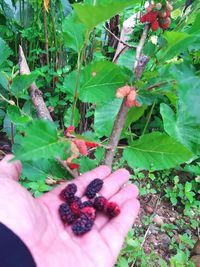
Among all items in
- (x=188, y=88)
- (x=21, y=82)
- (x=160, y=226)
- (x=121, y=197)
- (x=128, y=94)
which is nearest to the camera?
(x=188, y=88)

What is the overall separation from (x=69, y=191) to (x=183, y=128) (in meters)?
0.30

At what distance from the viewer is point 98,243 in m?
0.82

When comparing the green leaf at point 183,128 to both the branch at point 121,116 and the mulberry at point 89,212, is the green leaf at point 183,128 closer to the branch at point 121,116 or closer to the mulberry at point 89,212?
the branch at point 121,116

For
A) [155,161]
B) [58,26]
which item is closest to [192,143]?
[155,161]

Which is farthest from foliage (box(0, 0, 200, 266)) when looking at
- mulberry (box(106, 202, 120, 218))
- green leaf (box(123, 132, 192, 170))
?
mulberry (box(106, 202, 120, 218))

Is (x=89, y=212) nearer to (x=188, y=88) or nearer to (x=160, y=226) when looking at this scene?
(x=188, y=88)

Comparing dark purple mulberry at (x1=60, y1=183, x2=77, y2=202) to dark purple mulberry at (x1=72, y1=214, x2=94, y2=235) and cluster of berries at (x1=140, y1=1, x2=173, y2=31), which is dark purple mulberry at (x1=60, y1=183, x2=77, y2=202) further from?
cluster of berries at (x1=140, y1=1, x2=173, y2=31)

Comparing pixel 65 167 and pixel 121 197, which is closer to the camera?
pixel 65 167

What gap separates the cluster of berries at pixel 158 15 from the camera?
69 centimetres

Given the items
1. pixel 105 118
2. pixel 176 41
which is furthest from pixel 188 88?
pixel 105 118

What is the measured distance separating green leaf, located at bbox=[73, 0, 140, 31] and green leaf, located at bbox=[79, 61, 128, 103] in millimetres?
121

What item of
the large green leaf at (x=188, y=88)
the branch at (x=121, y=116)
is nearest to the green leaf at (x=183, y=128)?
the branch at (x=121, y=116)

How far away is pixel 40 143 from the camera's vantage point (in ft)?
1.96

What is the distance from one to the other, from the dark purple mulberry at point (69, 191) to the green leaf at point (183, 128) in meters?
0.25
